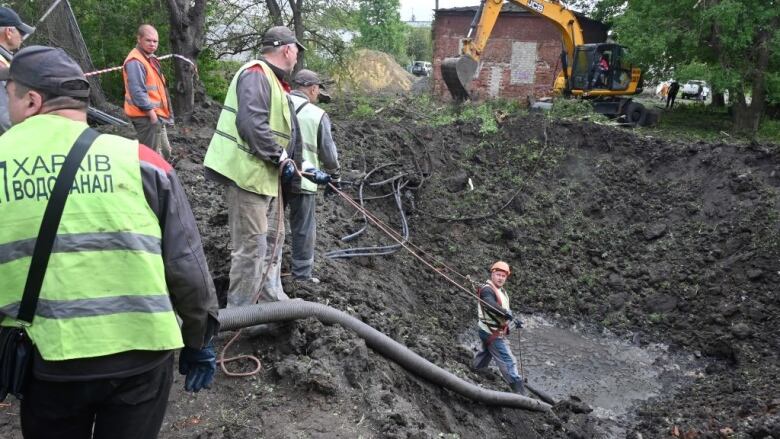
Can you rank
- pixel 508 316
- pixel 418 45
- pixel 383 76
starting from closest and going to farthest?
pixel 508 316, pixel 383 76, pixel 418 45

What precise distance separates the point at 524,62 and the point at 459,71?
34.0 ft

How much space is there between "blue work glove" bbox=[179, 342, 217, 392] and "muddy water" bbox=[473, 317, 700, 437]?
4.47 metres

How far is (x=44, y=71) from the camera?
1.86 m

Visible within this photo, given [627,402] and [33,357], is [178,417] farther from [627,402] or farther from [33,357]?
[627,402]

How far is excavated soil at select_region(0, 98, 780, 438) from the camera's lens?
366 cm

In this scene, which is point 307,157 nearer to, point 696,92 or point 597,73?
point 597,73

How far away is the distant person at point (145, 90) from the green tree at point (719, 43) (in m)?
11.1

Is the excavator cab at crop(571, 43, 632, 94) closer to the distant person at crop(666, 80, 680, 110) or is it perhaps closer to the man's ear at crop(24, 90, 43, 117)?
the distant person at crop(666, 80, 680, 110)

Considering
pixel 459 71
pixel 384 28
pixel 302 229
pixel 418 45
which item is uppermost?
pixel 384 28

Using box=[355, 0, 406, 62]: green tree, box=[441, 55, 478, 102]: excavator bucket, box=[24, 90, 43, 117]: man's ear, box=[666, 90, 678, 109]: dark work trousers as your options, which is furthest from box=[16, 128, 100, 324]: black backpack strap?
box=[355, 0, 406, 62]: green tree

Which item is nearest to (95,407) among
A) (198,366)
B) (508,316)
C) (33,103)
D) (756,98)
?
(198,366)

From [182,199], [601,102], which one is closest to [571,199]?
[601,102]

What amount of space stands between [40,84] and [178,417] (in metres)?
2.17

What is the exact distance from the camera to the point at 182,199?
2.07 meters
